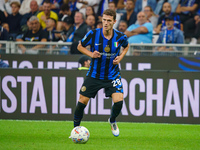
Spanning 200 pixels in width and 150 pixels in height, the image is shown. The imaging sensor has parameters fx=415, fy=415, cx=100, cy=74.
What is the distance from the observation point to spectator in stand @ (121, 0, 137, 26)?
1421 cm

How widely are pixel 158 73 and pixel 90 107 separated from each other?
189cm

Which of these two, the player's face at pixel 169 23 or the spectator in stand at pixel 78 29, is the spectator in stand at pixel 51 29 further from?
the player's face at pixel 169 23

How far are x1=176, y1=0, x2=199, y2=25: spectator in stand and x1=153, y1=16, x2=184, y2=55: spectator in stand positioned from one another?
1.06 m

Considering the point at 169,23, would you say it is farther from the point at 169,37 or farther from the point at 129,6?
the point at 129,6

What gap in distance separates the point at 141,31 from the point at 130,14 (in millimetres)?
1347

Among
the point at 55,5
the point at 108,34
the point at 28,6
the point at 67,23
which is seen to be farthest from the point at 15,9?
the point at 108,34

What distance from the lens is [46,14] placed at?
599 inches

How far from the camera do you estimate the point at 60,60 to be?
13211mm

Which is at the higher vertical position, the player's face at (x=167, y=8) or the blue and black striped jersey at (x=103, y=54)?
the player's face at (x=167, y=8)

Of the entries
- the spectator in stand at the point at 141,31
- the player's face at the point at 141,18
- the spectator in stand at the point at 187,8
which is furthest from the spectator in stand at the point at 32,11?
the spectator in stand at the point at 187,8

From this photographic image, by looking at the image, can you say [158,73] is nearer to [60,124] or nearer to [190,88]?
[190,88]

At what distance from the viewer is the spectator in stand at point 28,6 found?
15.5m

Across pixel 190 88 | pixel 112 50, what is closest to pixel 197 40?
pixel 190 88

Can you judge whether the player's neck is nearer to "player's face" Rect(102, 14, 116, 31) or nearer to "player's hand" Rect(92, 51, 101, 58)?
"player's face" Rect(102, 14, 116, 31)
